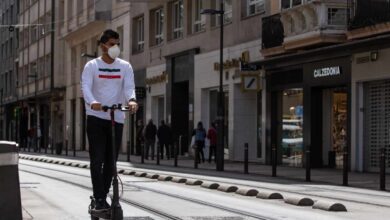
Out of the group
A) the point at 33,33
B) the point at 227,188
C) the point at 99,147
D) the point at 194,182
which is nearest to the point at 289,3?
the point at 194,182

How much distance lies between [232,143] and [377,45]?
34.6 ft

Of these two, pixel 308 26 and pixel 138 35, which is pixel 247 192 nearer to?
pixel 308 26

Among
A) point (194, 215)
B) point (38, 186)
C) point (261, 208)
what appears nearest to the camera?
point (194, 215)

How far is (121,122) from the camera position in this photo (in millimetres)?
7961

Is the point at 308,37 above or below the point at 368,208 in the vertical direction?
above

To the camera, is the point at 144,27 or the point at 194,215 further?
the point at 144,27

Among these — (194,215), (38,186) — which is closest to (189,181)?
(38,186)

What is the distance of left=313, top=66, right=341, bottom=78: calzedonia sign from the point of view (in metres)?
23.7

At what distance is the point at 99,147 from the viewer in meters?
7.89

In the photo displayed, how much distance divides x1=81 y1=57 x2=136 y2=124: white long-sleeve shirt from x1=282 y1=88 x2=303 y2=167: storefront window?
18.9m

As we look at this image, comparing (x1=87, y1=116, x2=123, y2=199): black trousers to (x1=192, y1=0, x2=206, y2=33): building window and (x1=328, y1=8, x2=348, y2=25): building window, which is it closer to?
(x1=328, y1=8, x2=348, y2=25): building window

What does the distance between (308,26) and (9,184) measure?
1699 cm

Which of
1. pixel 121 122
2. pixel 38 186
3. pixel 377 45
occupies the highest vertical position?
pixel 377 45

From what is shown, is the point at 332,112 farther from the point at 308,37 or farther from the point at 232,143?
the point at 232,143
